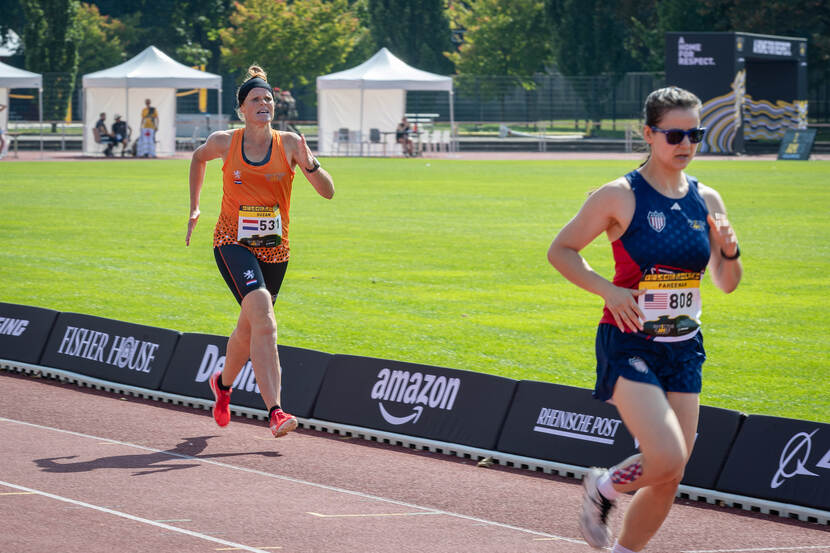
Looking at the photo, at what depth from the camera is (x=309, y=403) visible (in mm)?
8805

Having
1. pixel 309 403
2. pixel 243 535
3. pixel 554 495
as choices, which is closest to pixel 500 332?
pixel 309 403

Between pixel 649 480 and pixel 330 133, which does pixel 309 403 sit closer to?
pixel 649 480

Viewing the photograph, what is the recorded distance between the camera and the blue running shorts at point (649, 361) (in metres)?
5.09

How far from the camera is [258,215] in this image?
785 cm

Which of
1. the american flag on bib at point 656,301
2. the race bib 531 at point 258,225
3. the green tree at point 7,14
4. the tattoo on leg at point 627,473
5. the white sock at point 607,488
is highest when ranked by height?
the green tree at point 7,14

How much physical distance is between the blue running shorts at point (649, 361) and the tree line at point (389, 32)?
53.6 meters

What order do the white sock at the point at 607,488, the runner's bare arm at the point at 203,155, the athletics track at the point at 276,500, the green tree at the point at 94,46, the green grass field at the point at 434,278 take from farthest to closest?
the green tree at the point at 94,46
the green grass field at the point at 434,278
the runner's bare arm at the point at 203,155
the athletics track at the point at 276,500
the white sock at the point at 607,488

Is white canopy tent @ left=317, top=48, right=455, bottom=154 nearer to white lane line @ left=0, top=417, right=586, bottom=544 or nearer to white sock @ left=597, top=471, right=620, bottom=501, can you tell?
white lane line @ left=0, top=417, right=586, bottom=544

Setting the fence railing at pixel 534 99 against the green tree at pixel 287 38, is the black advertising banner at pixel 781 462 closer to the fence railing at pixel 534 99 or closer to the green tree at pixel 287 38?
the fence railing at pixel 534 99

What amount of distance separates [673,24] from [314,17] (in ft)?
69.3

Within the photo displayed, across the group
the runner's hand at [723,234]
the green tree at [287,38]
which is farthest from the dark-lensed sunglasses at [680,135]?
the green tree at [287,38]

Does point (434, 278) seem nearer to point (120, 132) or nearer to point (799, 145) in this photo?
point (799, 145)

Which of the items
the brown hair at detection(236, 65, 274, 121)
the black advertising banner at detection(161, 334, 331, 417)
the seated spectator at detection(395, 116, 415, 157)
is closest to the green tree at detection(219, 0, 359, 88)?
the seated spectator at detection(395, 116, 415, 157)

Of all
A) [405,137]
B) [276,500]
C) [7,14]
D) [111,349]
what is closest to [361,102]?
[405,137]
